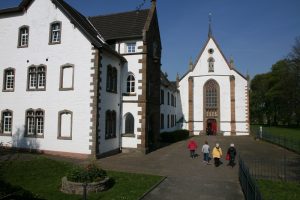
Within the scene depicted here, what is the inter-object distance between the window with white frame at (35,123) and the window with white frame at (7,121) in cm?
181

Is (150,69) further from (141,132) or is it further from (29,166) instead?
(29,166)

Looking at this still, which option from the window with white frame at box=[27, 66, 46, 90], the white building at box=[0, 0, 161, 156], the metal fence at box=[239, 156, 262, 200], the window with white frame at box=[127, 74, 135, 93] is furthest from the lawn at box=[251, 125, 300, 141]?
the window with white frame at box=[27, 66, 46, 90]

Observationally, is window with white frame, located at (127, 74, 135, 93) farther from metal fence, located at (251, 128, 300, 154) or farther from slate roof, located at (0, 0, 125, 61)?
metal fence, located at (251, 128, 300, 154)

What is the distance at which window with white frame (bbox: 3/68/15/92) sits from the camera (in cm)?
2208

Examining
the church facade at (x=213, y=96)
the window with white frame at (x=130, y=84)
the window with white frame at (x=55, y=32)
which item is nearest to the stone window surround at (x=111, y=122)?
the window with white frame at (x=130, y=84)

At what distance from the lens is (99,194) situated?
10.9m

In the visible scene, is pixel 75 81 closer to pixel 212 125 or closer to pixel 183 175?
pixel 183 175

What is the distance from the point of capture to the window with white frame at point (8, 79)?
869 inches

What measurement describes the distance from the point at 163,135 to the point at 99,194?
72.6 ft

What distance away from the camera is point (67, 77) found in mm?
20312

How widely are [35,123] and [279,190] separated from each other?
1771 centimetres

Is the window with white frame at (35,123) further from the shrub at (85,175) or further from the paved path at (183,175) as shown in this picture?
the shrub at (85,175)

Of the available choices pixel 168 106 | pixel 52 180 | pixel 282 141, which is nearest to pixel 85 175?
pixel 52 180

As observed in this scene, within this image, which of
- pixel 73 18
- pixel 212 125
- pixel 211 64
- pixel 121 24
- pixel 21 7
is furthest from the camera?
pixel 211 64
